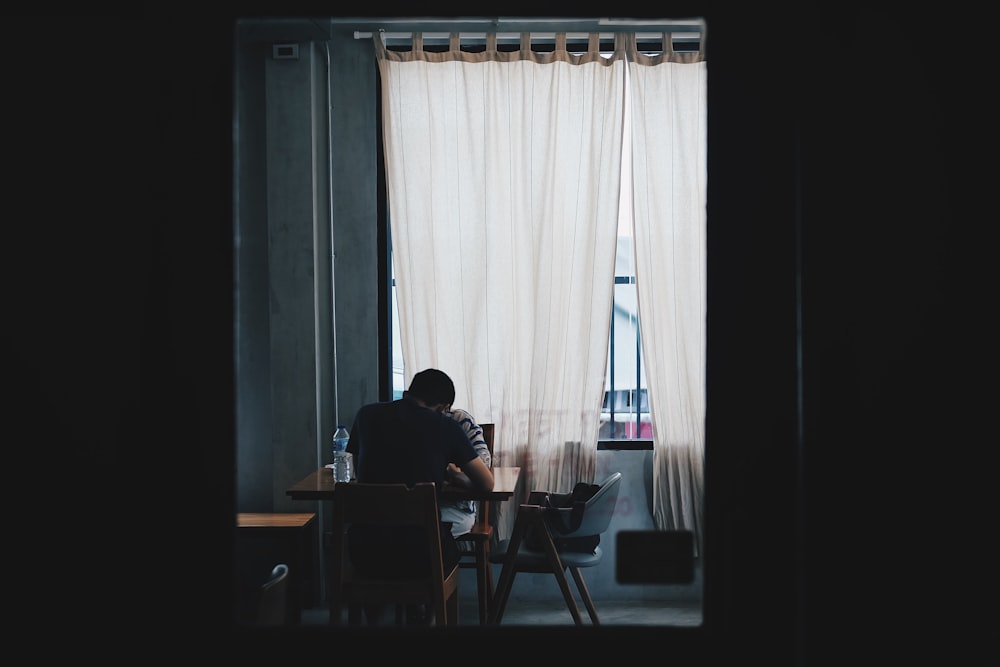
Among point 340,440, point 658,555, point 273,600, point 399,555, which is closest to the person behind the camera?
point 658,555

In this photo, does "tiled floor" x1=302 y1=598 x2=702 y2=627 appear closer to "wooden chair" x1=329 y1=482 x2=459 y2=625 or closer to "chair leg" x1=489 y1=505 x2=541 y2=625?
"chair leg" x1=489 y1=505 x2=541 y2=625

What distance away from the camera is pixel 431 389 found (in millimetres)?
3264

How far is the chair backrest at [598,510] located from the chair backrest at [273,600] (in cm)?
180

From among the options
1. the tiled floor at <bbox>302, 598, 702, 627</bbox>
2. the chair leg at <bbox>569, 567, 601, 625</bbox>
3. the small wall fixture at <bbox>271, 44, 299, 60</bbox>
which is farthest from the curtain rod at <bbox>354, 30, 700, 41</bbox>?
the tiled floor at <bbox>302, 598, 702, 627</bbox>

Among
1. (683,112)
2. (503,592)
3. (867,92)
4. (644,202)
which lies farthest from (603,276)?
(867,92)

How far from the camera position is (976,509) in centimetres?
107

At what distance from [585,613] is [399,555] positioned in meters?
1.42

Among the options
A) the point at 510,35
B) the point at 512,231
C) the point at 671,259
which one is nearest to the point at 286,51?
the point at 510,35

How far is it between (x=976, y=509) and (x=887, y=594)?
158 mm

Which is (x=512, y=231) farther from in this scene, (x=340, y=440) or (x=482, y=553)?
(x=482, y=553)

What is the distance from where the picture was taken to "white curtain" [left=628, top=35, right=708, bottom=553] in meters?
4.04

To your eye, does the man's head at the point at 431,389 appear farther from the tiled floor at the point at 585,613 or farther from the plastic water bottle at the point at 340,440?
the tiled floor at the point at 585,613

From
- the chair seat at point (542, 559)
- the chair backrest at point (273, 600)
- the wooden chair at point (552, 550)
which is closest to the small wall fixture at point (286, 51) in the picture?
the wooden chair at point (552, 550)

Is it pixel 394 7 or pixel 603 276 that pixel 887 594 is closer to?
pixel 394 7
